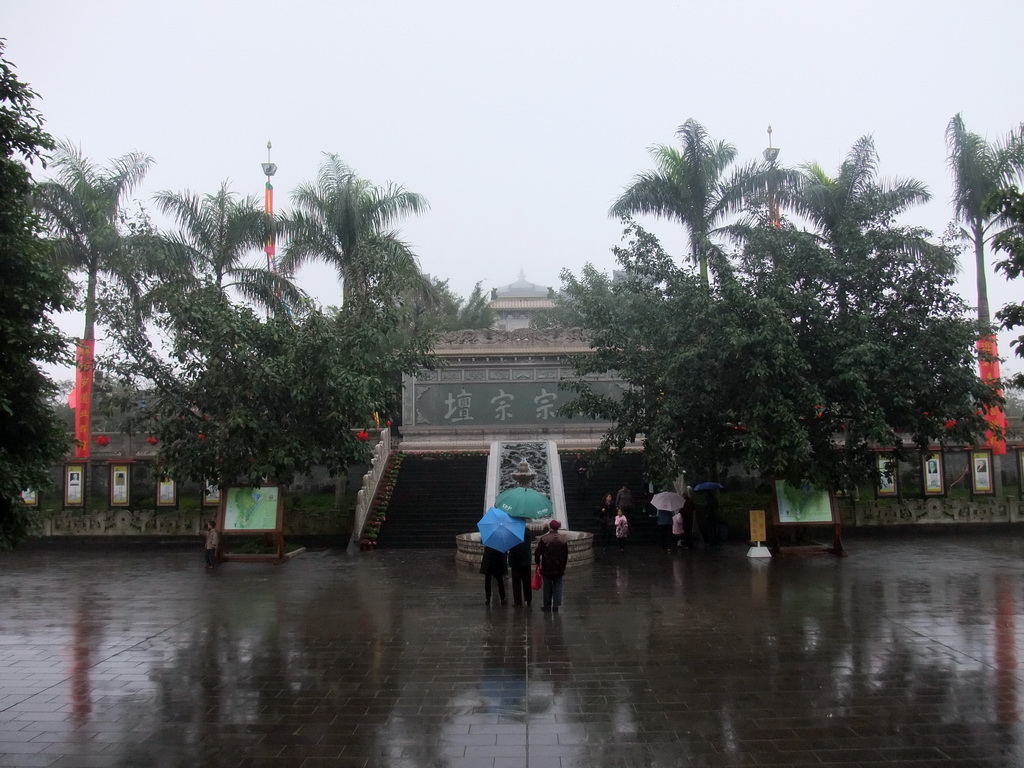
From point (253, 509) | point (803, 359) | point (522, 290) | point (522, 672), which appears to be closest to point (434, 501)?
point (253, 509)

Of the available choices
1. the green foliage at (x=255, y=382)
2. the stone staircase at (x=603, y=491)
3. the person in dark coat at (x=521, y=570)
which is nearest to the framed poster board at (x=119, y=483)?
the green foliage at (x=255, y=382)

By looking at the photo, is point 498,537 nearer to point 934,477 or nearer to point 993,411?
point 934,477

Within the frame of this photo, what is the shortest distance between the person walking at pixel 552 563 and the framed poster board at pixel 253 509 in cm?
747

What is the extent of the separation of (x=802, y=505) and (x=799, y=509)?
0.09 m

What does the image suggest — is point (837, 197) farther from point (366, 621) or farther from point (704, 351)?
point (366, 621)

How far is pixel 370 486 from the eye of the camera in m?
19.8

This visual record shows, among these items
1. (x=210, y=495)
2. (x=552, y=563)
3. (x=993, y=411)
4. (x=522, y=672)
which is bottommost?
(x=522, y=672)

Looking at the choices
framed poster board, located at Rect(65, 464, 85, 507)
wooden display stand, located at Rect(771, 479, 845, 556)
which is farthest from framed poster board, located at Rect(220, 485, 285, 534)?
wooden display stand, located at Rect(771, 479, 845, 556)

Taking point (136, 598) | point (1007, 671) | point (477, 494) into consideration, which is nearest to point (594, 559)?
point (477, 494)

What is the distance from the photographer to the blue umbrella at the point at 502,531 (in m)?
10.6

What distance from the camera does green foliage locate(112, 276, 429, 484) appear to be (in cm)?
1562

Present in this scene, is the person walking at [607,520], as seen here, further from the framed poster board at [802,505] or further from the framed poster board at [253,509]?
the framed poster board at [253,509]

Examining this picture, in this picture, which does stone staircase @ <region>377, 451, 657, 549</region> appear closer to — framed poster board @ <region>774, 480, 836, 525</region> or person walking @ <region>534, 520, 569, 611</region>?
framed poster board @ <region>774, 480, 836, 525</region>

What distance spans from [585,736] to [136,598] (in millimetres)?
8338
